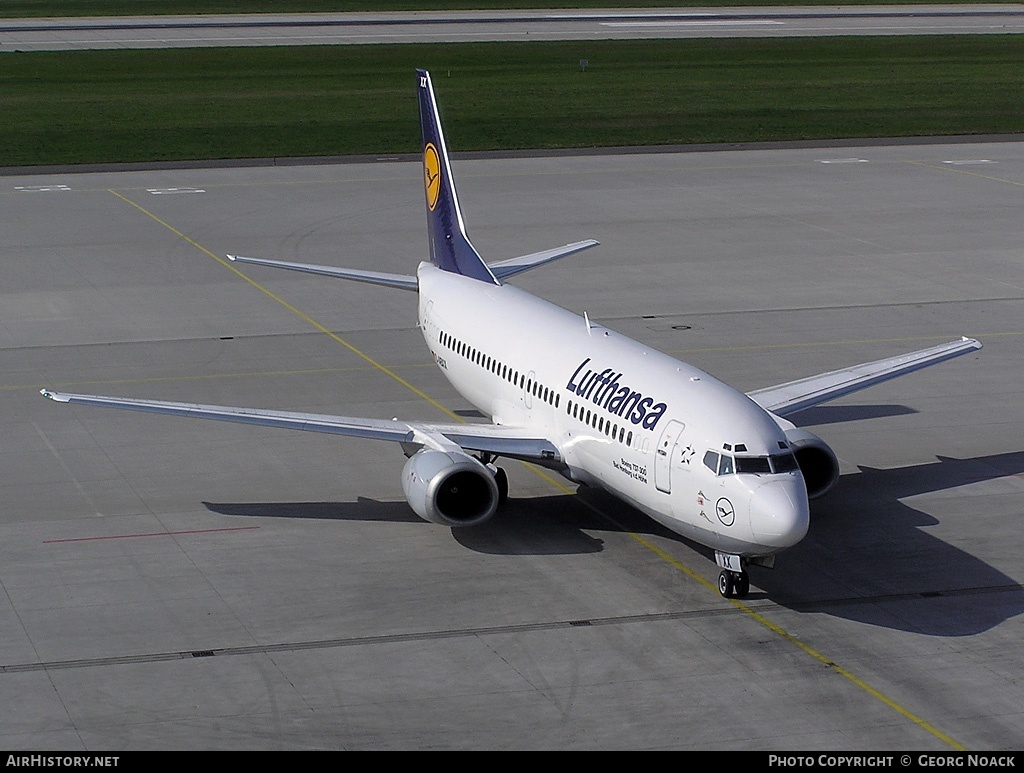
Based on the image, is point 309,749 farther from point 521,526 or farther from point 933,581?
point 933,581

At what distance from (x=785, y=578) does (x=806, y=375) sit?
14.7m

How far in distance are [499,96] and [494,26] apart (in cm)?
4391

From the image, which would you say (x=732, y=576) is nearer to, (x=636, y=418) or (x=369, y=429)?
(x=636, y=418)

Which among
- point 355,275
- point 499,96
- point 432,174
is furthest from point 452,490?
point 499,96

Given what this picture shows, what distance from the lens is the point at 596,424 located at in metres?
28.7

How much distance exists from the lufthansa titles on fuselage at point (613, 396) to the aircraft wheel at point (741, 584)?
9.97 ft

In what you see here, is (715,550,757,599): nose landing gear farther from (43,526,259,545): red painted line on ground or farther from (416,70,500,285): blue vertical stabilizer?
(416,70,500,285): blue vertical stabilizer

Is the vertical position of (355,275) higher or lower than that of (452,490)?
higher

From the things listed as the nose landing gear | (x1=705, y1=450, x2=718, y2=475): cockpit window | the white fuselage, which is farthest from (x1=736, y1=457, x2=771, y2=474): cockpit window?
the nose landing gear

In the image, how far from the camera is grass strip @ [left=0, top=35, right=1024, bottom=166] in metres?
83.9

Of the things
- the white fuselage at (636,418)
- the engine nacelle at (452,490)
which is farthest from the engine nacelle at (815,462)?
the engine nacelle at (452,490)

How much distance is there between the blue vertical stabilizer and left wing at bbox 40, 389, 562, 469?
7.61 metres

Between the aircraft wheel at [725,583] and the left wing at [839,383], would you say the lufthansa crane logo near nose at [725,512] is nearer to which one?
the aircraft wheel at [725,583]

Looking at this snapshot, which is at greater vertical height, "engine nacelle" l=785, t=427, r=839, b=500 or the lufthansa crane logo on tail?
the lufthansa crane logo on tail
